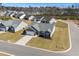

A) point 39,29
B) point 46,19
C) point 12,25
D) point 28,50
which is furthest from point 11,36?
point 46,19

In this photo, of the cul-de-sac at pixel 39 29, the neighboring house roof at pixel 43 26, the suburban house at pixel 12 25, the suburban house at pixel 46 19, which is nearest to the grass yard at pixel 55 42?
the cul-de-sac at pixel 39 29

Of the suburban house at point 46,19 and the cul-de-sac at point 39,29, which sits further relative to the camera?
the suburban house at point 46,19

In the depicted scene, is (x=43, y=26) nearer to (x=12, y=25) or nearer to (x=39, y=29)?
(x=39, y=29)

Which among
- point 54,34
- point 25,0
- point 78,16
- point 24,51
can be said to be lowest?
point 24,51

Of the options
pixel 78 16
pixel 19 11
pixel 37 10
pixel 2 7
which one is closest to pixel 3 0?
pixel 2 7

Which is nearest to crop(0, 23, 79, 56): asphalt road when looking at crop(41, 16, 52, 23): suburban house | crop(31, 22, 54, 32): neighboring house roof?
crop(31, 22, 54, 32): neighboring house roof

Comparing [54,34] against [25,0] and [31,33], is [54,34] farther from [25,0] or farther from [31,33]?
[25,0]

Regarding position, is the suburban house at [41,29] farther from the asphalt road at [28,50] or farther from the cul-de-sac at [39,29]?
the asphalt road at [28,50]
